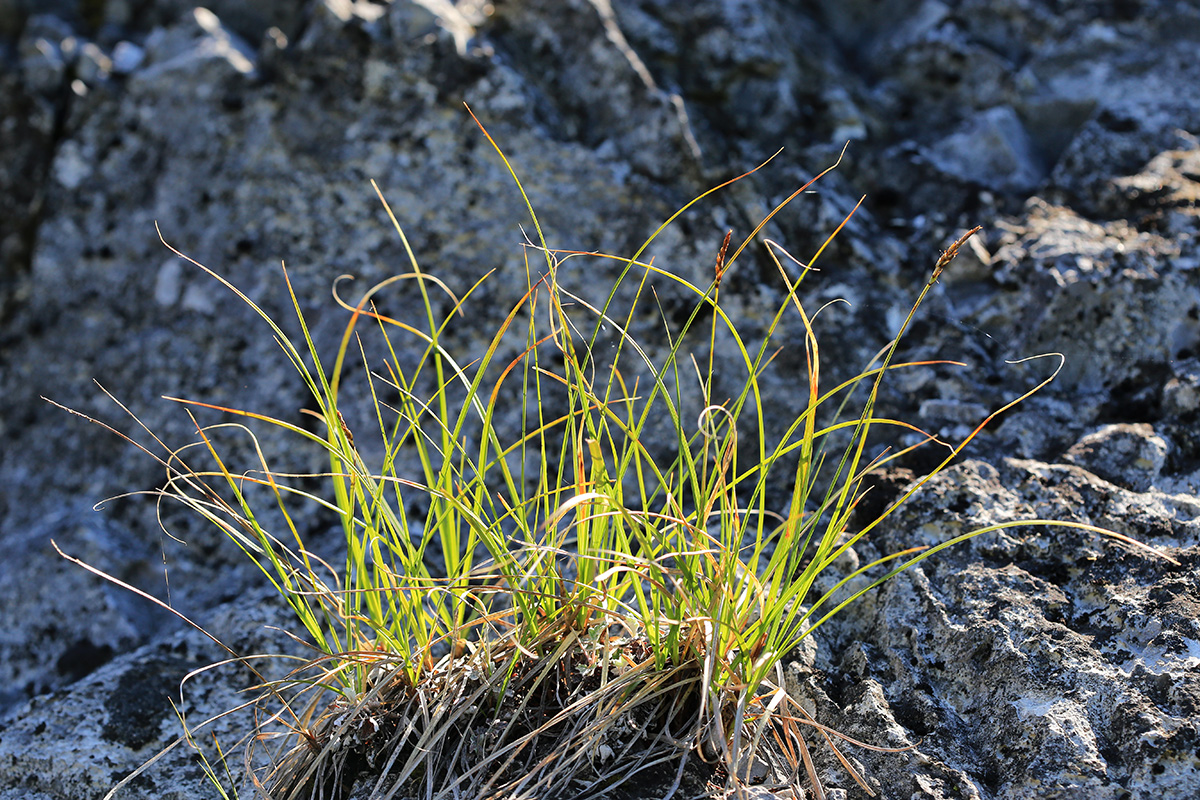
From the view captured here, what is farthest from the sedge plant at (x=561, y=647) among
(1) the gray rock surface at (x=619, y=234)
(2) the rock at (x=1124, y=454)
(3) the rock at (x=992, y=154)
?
(3) the rock at (x=992, y=154)

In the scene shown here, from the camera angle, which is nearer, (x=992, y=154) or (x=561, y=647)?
(x=561, y=647)

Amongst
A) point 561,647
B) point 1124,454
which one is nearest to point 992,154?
point 1124,454

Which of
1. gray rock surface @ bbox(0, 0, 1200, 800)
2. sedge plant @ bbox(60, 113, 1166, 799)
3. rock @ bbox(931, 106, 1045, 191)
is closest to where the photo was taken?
sedge plant @ bbox(60, 113, 1166, 799)

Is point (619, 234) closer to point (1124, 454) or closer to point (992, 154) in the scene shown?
point (992, 154)

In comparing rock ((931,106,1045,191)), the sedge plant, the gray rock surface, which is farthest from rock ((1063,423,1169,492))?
rock ((931,106,1045,191))

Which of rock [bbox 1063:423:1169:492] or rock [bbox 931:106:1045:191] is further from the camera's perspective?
→ rock [bbox 931:106:1045:191]

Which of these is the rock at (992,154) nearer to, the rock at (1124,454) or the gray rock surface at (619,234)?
the gray rock surface at (619,234)

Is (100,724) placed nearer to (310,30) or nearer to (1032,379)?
(310,30)

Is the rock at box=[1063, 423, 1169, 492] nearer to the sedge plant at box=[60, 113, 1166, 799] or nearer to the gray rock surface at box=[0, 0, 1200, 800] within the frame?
the gray rock surface at box=[0, 0, 1200, 800]

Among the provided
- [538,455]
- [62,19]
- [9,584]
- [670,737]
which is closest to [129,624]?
[9,584]
